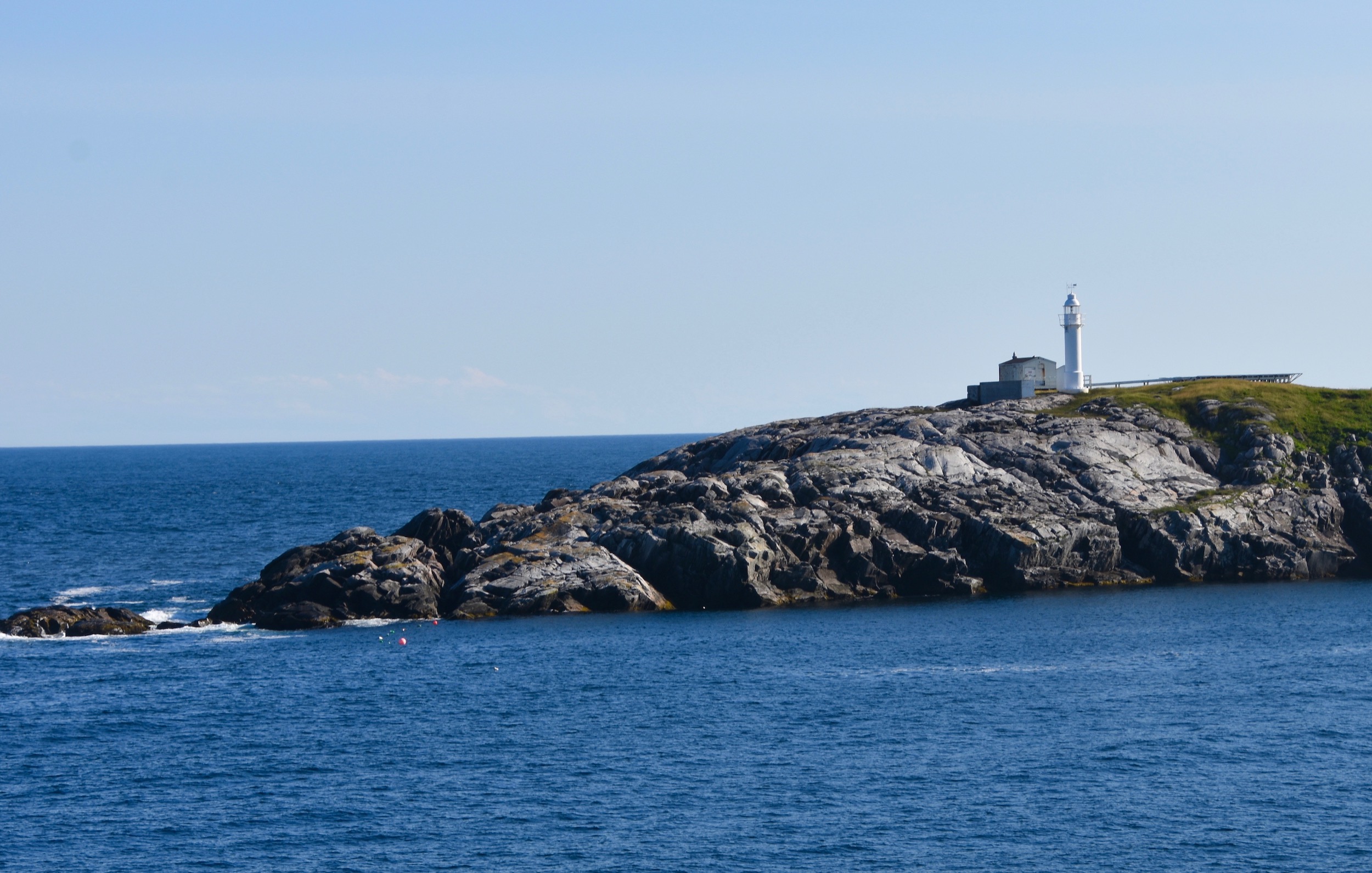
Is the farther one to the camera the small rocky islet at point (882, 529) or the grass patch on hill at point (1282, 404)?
the grass patch on hill at point (1282, 404)

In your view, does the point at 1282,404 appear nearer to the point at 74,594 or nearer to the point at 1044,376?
the point at 1044,376

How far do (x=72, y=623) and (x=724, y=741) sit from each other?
48866 mm

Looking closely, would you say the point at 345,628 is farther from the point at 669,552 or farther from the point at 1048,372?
the point at 1048,372

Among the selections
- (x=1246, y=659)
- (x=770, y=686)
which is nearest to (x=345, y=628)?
(x=770, y=686)

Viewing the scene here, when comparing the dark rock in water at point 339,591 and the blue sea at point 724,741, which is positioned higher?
the dark rock in water at point 339,591

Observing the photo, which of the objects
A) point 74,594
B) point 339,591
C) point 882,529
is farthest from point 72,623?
point 882,529

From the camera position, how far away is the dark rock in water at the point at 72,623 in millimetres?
85812

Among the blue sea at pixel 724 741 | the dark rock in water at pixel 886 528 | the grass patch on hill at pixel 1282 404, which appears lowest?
the blue sea at pixel 724 741

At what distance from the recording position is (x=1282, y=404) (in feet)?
375

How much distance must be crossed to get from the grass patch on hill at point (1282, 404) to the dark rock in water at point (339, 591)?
186 feet

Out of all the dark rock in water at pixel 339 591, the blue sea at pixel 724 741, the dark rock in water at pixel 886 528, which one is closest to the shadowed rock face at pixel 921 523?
the dark rock in water at pixel 886 528

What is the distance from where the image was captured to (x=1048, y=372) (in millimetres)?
128125

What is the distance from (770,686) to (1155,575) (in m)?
42.5

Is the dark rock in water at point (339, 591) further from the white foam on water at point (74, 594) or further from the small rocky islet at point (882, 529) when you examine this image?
the white foam on water at point (74, 594)
